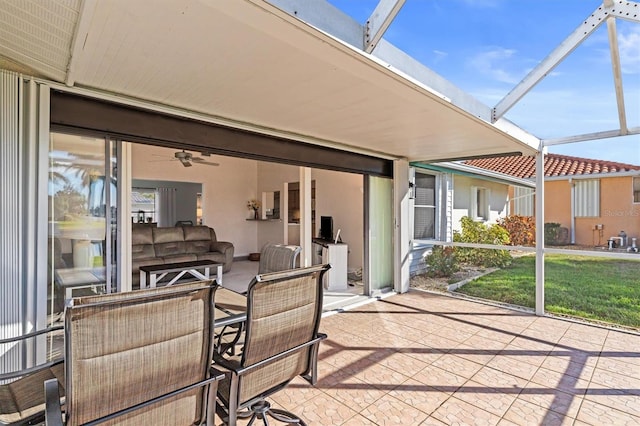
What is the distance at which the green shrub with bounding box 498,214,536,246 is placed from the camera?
6.37 metres

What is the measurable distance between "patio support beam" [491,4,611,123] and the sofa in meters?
5.90

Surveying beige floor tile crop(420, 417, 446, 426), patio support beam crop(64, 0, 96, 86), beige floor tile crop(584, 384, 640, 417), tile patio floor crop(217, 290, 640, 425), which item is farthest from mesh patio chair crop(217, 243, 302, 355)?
beige floor tile crop(584, 384, 640, 417)

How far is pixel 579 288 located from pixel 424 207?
9.78ft

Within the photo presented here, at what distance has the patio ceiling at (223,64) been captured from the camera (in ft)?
4.81

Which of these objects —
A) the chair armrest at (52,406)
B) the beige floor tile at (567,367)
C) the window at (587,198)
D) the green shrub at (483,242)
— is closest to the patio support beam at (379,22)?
the chair armrest at (52,406)

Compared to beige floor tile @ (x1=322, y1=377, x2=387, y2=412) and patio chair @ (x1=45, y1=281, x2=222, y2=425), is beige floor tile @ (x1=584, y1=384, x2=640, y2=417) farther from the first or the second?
patio chair @ (x1=45, y1=281, x2=222, y2=425)

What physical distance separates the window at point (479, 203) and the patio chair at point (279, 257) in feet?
20.8

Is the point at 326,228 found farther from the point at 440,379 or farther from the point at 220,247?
the point at 440,379

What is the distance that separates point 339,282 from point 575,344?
136 inches

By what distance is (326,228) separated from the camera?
23.0 ft

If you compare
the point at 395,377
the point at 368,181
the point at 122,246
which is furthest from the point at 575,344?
the point at 122,246

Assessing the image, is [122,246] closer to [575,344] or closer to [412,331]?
[412,331]

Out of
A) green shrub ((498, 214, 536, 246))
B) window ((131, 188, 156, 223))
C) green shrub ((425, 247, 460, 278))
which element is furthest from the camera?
window ((131, 188, 156, 223))

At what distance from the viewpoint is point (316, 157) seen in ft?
14.3
